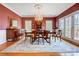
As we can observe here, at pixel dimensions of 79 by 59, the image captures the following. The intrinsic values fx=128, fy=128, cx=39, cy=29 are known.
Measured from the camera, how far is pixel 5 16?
23.4ft

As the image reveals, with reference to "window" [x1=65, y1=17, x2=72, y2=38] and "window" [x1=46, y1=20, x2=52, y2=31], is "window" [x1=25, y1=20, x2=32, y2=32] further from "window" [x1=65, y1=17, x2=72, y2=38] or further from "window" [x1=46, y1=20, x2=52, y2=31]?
"window" [x1=65, y1=17, x2=72, y2=38]

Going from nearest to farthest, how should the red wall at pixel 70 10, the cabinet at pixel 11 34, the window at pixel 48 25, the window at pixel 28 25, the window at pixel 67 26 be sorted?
1. the red wall at pixel 70 10
2. the cabinet at pixel 11 34
3. the window at pixel 67 26
4. the window at pixel 28 25
5. the window at pixel 48 25

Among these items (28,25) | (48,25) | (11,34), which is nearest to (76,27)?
(48,25)

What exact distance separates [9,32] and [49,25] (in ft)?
9.06

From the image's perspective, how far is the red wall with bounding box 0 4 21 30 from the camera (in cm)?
649

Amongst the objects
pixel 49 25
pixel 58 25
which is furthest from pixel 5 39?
pixel 58 25

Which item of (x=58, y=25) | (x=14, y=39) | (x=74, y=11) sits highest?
(x=74, y=11)

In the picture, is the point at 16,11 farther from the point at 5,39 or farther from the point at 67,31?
the point at 67,31

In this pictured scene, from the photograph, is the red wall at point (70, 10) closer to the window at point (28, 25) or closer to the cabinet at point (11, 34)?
the window at point (28, 25)

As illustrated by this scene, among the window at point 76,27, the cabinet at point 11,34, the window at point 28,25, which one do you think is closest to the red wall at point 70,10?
the window at point 76,27

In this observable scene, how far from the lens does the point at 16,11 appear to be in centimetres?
805

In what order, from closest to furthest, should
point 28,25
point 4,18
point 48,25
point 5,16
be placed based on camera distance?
point 4,18 < point 5,16 < point 28,25 < point 48,25

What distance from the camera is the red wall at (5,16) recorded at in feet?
21.3

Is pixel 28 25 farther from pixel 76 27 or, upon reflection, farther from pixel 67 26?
pixel 76 27
